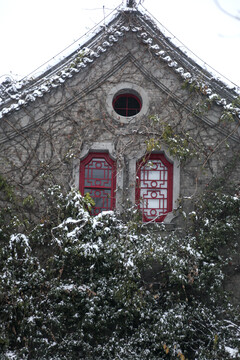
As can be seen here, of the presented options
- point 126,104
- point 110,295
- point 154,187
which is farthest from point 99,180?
point 110,295

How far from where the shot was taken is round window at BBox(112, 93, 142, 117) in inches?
497

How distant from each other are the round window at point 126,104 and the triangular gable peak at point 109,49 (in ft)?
3.41

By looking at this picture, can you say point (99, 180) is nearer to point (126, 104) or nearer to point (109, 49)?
point (126, 104)

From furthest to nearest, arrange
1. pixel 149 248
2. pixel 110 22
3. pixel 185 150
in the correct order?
pixel 110 22
pixel 185 150
pixel 149 248

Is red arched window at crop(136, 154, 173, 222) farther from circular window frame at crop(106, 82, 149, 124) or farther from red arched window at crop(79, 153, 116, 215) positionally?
circular window frame at crop(106, 82, 149, 124)

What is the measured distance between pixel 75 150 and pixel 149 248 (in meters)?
2.78

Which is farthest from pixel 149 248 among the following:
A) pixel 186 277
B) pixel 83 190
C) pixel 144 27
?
pixel 144 27

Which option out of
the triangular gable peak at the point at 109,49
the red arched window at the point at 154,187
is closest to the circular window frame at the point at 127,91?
the triangular gable peak at the point at 109,49

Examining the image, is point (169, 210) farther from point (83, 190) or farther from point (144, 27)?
point (144, 27)

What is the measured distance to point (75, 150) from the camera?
12023mm

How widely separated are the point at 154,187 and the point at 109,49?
3281 millimetres

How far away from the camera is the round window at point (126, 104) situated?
12.6m

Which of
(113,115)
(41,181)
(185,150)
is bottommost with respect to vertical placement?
(41,181)

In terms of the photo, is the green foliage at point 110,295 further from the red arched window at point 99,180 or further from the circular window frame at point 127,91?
the circular window frame at point 127,91
